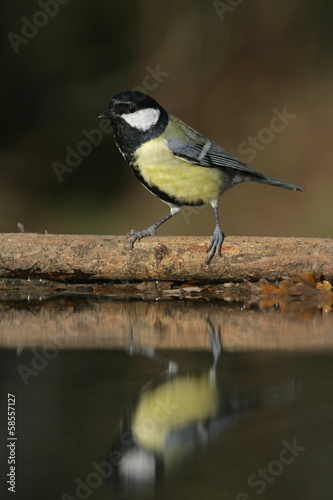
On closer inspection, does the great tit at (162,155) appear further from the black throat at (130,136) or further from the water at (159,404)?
the water at (159,404)

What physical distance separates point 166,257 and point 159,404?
2.23 meters

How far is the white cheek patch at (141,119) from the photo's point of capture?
4.16 meters

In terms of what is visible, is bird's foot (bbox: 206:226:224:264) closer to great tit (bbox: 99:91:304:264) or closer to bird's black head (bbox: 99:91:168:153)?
great tit (bbox: 99:91:304:264)

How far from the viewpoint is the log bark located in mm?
4145

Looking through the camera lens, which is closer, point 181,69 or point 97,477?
point 97,477

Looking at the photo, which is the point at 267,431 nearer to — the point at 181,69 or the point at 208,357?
the point at 208,357

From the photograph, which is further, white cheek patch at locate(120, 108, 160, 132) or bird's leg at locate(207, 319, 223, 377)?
white cheek patch at locate(120, 108, 160, 132)

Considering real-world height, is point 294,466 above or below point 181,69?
below

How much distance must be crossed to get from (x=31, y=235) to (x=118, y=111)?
915 millimetres

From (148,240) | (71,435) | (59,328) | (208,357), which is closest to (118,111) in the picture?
(148,240)

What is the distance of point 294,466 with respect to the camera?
59.9 inches

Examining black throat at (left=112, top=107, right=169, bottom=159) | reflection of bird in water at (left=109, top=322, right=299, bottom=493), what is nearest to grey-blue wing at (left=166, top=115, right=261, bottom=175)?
black throat at (left=112, top=107, right=169, bottom=159)

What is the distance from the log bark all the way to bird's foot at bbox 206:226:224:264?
30 mm

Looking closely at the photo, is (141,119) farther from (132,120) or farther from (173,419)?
(173,419)
